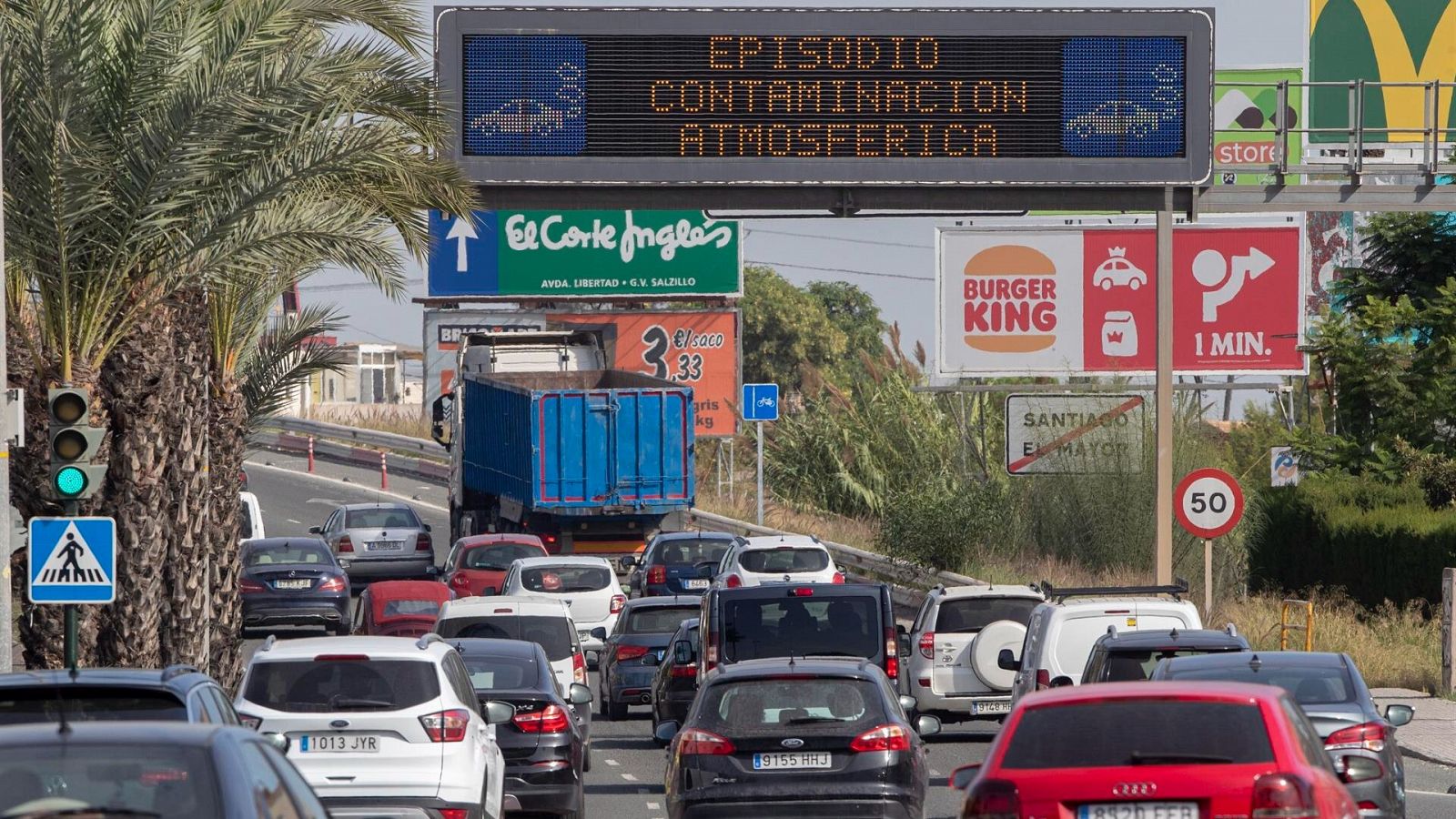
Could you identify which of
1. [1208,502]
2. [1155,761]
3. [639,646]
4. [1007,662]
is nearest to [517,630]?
[639,646]

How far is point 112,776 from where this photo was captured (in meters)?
6.65

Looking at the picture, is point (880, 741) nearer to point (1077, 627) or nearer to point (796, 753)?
point (796, 753)

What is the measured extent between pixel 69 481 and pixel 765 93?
→ 7260 mm

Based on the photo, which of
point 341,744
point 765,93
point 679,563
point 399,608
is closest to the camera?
point 341,744

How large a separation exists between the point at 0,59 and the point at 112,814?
12.1 m

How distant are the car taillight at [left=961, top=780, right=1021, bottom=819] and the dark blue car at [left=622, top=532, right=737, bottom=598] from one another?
23.1 metres

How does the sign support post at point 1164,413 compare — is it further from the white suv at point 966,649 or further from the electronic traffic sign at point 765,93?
the electronic traffic sign at point 765,93

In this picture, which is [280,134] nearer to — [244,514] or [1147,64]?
[1147,64]

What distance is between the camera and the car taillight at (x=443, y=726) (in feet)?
42.2

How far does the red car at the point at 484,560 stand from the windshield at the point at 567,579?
116 inches

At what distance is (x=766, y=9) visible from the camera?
2016 cm

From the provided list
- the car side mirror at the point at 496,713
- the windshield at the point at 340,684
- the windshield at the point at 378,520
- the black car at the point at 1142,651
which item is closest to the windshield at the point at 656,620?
the black car at the point at 1142,651

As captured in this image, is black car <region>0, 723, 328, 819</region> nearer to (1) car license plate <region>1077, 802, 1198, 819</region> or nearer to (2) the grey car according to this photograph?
(1) car license plate <region>1077, 802, 1198, 819</region>

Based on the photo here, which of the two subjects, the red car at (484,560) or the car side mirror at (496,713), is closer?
the car side mirror at (496,713)
